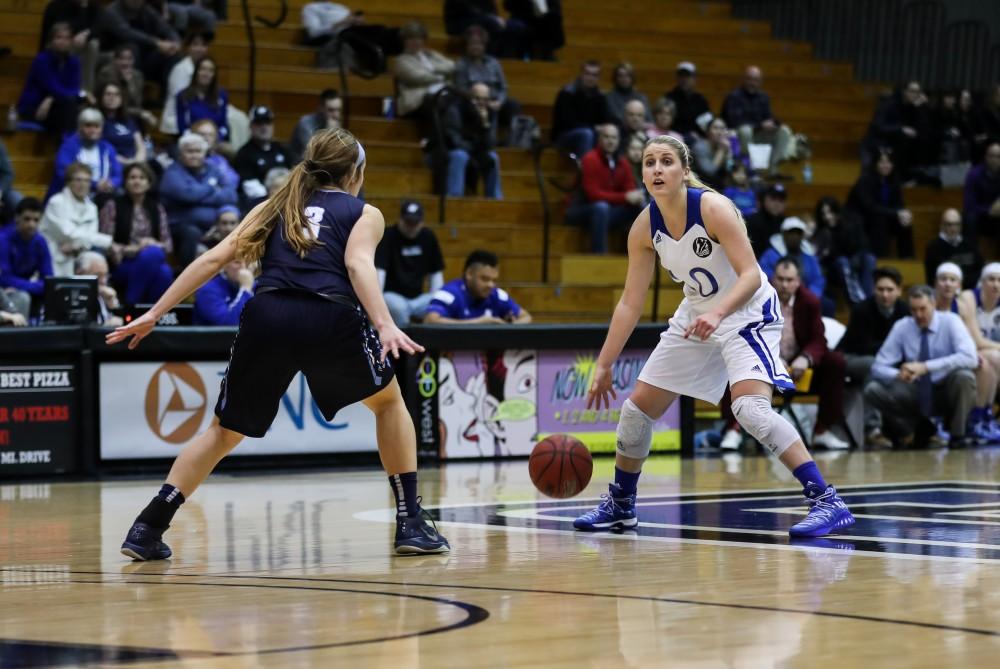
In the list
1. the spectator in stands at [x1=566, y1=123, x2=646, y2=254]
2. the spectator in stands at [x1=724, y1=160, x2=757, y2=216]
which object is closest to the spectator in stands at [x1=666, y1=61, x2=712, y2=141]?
the spectator in stands at [x1=724, y1=160, x2=757, y2=216]

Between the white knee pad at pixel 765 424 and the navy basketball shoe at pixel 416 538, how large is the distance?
60.3 inches

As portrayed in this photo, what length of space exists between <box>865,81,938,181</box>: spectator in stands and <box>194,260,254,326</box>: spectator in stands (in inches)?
413

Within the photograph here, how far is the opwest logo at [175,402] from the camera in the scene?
11695mm

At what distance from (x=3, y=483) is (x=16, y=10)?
311 inches

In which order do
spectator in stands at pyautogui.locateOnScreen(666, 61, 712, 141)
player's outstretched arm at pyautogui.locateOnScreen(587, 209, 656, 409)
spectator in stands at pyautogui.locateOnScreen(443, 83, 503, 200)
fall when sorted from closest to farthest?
1. player's outstretched arm at pyautogui.locateOnScreen(587, 209, 656, 409)
2. spectator in stands at pyautogui.locateOnScreen(443, 83, 503, 200)
3. spectator in stands at pyautogui.locateOnScreen(666, 61, 712, 141)

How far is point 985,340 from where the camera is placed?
1495cm

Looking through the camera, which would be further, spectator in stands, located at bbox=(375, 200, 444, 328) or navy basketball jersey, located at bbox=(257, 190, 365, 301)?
spectator in stands, located at bbox=(375, 200, 444, 328)

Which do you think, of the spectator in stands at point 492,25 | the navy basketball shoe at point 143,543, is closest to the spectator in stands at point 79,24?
the spectator in stands at point 492,25

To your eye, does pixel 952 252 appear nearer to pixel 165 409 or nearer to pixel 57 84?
pixel 57 84

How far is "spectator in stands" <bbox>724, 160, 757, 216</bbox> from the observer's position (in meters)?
17.8

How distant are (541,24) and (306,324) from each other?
14.1 metres

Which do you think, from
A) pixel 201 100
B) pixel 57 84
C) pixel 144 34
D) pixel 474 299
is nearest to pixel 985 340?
pixel 474 299

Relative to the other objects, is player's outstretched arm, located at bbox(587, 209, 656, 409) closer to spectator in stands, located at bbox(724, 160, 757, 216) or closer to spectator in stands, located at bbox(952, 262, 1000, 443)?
spectator in stands, located at bbox(952, 262, 1000, 443)

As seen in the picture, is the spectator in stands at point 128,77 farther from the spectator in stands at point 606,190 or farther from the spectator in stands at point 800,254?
the spectator in stands at point 800,254
